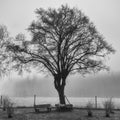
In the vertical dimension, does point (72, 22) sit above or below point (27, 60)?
above

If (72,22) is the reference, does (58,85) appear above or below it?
below

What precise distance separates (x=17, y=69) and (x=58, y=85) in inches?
227

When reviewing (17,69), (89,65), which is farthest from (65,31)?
(17,69)

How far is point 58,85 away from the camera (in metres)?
30.0

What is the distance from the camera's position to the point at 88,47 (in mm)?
29859

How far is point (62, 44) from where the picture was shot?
30.3 meters

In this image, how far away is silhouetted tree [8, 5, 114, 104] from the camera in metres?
29.3

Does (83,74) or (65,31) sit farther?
(83,74)

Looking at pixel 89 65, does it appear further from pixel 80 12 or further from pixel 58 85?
pixel 80 12

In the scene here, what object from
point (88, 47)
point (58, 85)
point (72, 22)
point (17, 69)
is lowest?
point (58, 85)

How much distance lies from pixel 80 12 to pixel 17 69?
10627 millimetres

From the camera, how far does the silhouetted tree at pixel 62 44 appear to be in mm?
29312

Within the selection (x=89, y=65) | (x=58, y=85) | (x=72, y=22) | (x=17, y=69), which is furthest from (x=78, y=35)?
(x=17, y=69)

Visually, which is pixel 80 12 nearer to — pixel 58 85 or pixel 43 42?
pixel 43 42
